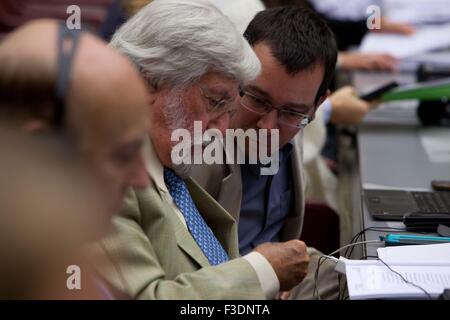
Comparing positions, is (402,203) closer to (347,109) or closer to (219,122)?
(219,122)

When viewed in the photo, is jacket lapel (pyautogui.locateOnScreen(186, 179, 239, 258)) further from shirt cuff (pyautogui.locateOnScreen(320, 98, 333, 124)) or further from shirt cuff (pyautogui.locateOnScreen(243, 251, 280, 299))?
shirt cuff (pyautogui.locateOnScreen(320, 98, 333, 124))

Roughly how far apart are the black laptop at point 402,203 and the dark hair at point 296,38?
0.32m

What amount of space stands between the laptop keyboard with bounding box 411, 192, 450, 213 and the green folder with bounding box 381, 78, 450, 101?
0.89m

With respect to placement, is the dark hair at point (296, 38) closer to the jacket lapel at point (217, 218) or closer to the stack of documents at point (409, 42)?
A: the jacket lapel at point (217, 218)

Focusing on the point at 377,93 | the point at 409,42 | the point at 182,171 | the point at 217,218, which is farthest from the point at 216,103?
the point at 409,42

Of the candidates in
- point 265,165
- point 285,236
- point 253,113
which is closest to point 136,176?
point 253,113

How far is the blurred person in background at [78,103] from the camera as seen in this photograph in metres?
0.90

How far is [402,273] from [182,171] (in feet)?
1.52

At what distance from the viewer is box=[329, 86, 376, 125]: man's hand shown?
2.99m

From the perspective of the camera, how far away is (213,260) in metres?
1.56

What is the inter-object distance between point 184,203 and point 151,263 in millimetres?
252

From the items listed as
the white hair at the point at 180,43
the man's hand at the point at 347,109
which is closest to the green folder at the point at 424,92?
the man's hand at the point at 347,109

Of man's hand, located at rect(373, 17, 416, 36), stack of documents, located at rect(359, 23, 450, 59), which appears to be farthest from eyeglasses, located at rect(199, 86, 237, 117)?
Answer: man's hand, located at rect(373, 17, 416, 36)
